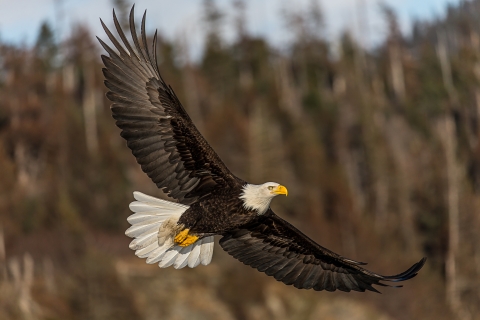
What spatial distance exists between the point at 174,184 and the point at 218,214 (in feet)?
1.91

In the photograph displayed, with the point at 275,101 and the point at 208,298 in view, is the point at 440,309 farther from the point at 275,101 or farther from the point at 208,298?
the point at 275,101

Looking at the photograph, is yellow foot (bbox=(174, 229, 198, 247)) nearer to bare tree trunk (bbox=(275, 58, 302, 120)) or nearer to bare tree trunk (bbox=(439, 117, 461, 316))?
bare tree trunk (bbox=(439, 117, 461, 316))

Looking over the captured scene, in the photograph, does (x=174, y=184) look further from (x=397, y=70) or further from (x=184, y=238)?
(x=397, y=70)

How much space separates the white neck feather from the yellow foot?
69cm

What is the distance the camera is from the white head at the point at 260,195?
7.85 metres

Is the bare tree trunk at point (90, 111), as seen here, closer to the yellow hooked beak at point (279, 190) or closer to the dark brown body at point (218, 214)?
the dark brown body at point (218, 214)

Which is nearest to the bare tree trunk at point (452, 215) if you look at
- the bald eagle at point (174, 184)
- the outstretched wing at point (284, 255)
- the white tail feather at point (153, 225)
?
the outstretched wing at point (284, 255)

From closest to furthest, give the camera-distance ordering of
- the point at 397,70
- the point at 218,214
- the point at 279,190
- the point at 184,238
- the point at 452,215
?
the point at 279,190 → the point at 218,214 → the point at 184,238 → the point at 452,215 → the point at 397,70

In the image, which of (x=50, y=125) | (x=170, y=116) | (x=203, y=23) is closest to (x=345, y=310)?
(x=50, y=125)

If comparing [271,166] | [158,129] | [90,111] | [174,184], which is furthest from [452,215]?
[158,129]

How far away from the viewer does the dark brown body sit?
7977mm

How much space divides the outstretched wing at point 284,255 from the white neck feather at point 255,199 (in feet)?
2.87

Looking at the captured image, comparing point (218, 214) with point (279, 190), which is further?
point (218, 214)

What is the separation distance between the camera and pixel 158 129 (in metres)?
8.10
